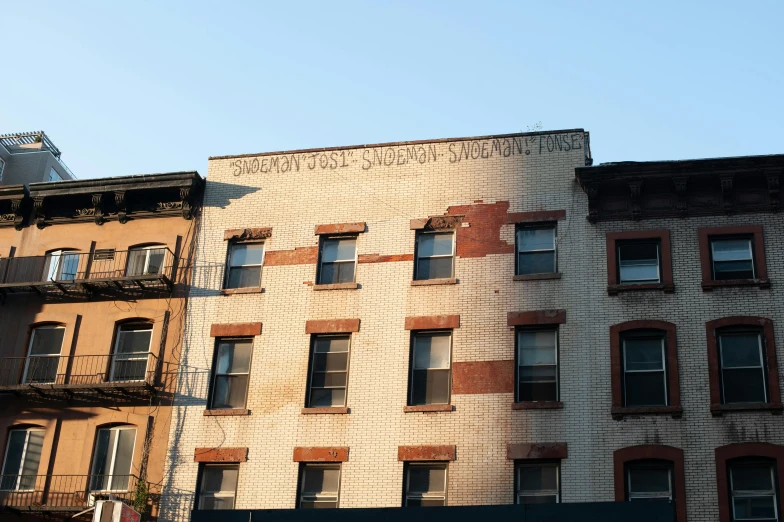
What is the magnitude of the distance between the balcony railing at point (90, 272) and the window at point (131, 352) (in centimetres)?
108

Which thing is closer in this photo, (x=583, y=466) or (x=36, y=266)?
(x=583, y=466)

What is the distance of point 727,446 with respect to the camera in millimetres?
20922

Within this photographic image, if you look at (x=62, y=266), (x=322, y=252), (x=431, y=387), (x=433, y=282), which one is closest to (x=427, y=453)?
(x=431, y=387)

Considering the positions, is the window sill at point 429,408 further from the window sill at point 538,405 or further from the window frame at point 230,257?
the window frame at point 230,257

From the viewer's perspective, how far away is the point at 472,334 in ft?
77.5

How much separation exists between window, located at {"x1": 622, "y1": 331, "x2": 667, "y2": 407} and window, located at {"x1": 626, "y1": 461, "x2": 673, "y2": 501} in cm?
139

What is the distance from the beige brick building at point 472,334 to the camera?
2173 cm

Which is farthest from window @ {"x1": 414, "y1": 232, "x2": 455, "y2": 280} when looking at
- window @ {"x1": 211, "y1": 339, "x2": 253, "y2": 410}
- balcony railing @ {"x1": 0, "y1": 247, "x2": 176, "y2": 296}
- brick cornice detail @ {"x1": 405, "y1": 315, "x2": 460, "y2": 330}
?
balcony railing @ {"x1": 0, "y1": 247, "x2": 176, "y2": 296}

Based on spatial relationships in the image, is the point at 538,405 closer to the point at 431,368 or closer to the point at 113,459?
the point at 431,368

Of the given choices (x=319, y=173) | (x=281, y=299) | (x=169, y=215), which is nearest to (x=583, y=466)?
(x=281, y=299)

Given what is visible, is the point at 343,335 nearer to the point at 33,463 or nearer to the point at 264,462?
the point at 264,462

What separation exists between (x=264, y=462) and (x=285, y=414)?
1247 mm

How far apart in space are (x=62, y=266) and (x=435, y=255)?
10.7 m

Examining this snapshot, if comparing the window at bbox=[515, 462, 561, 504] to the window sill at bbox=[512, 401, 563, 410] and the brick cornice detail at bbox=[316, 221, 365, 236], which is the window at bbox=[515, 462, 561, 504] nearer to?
the window sill at bbox=[512, 401, 563, 410]
